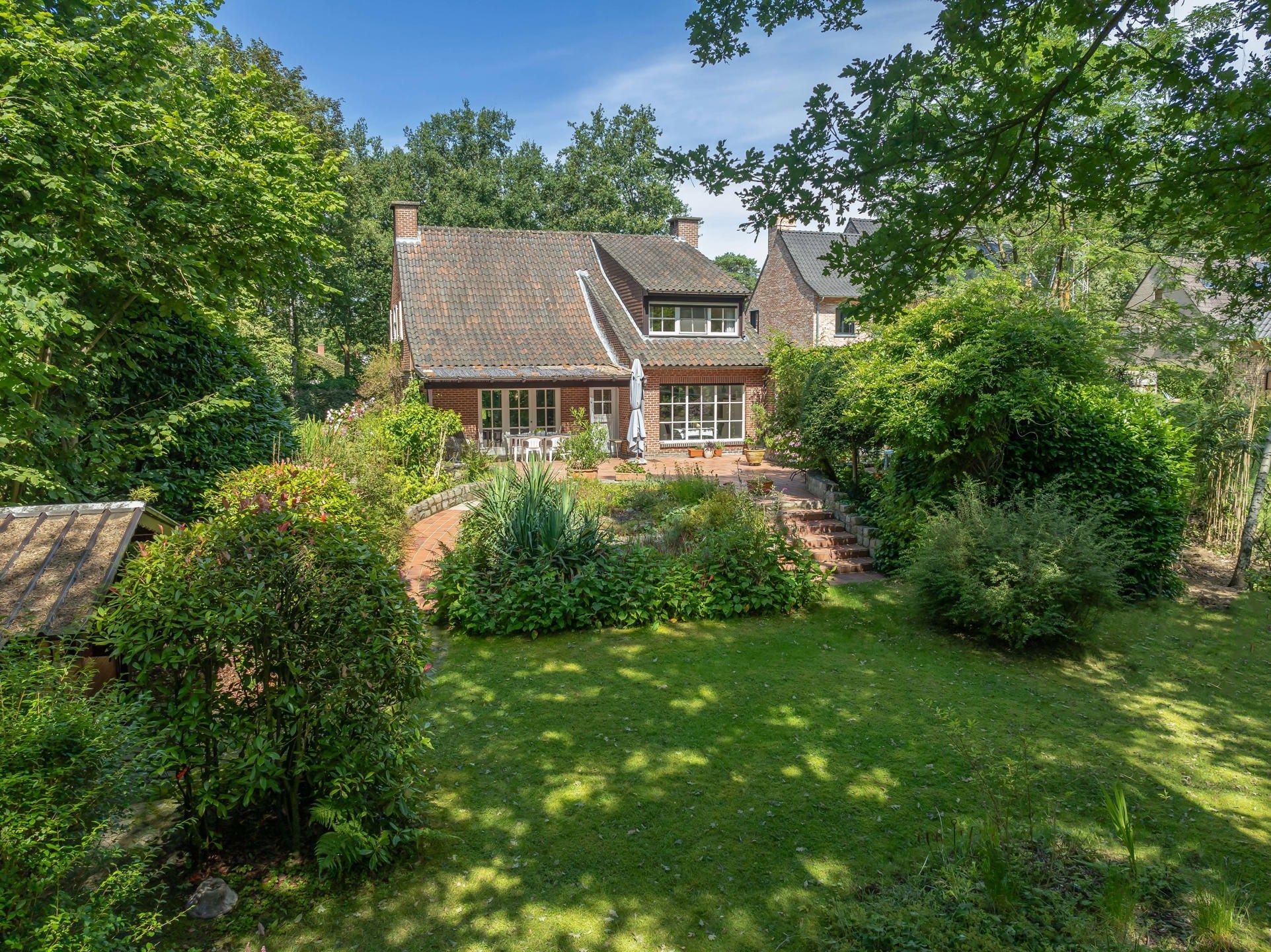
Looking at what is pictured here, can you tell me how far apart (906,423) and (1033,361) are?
205cm

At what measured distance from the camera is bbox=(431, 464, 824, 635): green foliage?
29.0 ft

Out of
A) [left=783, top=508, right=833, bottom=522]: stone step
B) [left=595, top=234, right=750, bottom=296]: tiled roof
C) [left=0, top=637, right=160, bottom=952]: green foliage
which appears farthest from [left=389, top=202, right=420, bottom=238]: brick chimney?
[left=0, top=637, right=160, bottom=952]: green foliage

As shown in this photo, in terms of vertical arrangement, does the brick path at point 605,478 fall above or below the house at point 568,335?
below

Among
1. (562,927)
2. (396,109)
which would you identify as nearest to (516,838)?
(562,927)

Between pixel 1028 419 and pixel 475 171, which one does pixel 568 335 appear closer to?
pixel 1028 419

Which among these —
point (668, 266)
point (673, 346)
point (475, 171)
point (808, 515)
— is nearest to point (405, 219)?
point (668, 266)

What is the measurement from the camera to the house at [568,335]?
21.9 metres

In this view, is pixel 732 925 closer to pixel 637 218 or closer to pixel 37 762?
pixel 37 762

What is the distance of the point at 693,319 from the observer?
24891 mm

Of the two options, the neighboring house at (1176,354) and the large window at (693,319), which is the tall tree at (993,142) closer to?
the neighboring house at (1176,354)

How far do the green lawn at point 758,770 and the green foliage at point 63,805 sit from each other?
1.10 metres

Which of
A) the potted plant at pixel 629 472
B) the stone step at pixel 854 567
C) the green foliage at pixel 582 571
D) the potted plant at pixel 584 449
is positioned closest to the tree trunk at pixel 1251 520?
the stone step at pixel 854 567

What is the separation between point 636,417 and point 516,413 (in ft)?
12.4

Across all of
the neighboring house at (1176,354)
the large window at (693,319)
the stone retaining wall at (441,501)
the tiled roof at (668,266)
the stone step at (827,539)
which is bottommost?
the stone step at (827,539)
